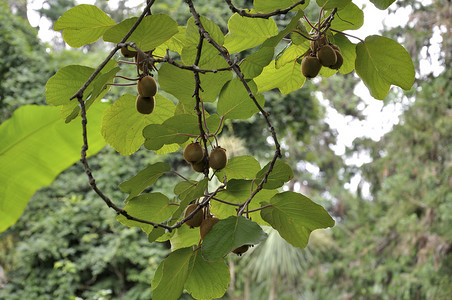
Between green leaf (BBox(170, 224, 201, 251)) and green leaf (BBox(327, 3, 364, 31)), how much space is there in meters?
0.19

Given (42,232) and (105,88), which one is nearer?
(105,88)

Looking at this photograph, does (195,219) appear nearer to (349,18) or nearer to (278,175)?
(278,175)

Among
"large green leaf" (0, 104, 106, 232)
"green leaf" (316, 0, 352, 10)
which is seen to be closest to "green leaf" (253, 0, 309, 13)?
"green leaf" (316, 0, 352, 10)

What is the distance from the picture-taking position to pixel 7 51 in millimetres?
3326

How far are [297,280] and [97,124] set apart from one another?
414 centimetres

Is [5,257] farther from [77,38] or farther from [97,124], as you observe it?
[77,38]

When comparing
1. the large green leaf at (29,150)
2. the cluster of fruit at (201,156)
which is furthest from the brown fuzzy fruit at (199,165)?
the large green leaf at (29,150)

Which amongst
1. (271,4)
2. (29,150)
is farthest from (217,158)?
(29,150)

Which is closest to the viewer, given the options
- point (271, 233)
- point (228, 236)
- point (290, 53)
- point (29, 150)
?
point (228, 236)

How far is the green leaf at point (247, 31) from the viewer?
0.35m

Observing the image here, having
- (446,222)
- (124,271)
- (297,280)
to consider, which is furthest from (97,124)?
(297,280)

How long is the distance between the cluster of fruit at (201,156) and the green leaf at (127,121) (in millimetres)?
82

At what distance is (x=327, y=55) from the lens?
323mm

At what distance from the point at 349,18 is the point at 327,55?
55 mm
